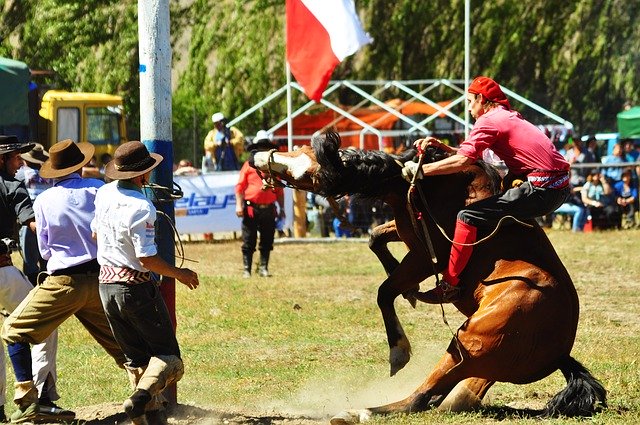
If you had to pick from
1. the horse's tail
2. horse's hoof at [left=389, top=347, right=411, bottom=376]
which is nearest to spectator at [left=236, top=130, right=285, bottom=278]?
horse's hoof at [left=389, top=347, right=411, bottom=376]

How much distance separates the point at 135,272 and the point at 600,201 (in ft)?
53.9

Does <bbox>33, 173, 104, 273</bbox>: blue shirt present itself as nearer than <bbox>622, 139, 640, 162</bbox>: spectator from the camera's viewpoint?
Yes

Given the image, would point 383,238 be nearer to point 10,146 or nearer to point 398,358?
point 398,358

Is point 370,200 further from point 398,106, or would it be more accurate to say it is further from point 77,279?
point 398,106

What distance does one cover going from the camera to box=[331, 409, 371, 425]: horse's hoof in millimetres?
7421

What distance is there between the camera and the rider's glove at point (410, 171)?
785 centimetres

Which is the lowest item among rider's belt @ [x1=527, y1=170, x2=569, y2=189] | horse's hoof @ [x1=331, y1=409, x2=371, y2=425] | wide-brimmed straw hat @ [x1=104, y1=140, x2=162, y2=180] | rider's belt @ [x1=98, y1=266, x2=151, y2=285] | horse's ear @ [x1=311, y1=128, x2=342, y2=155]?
horse's hoof @ [x1=331, y1=409, x2=371, y2=425]

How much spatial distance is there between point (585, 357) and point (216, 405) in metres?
3.27

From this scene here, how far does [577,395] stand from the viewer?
758 cm

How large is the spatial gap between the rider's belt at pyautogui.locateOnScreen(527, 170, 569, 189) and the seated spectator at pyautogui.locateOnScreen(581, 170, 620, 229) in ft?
48.6

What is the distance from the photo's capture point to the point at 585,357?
400 inches

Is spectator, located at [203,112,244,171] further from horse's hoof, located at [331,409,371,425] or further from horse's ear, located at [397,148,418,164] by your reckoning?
horse's hoof, located at [331,409,371,425]

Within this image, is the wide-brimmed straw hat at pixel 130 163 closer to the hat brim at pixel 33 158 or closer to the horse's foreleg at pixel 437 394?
the horse's foreleg at pixel 437 394

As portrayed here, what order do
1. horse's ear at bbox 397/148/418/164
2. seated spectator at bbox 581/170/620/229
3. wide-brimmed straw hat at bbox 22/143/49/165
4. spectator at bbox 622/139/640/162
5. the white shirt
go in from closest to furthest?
the white shirt < horse's ear at bbox 397/148/418/164 < wide-brimmed straw hat at bbox 22/143/49/165 < seated spectator at bbox 581/170/620/229 < spectator at bbox 622/139/640/162
